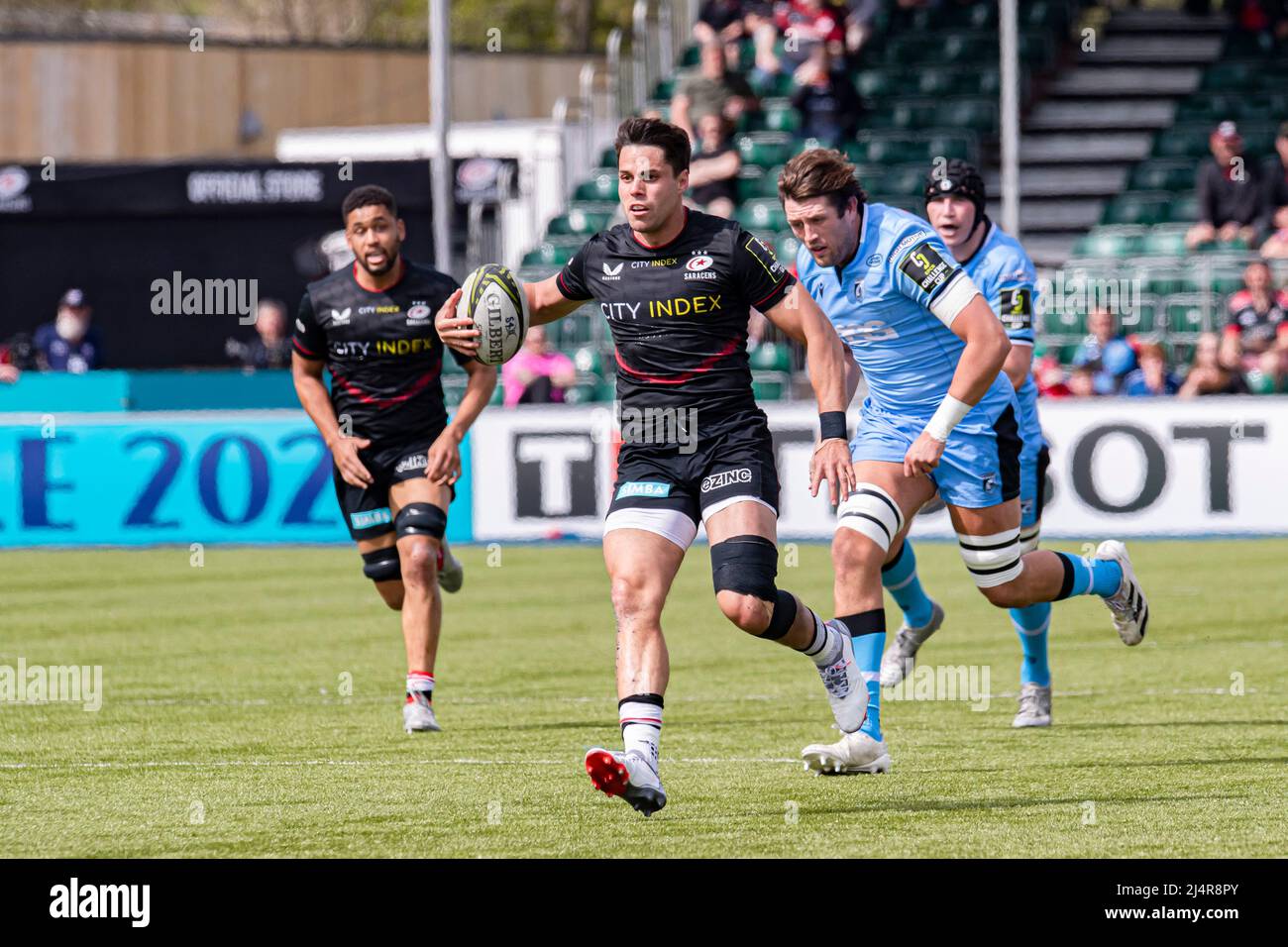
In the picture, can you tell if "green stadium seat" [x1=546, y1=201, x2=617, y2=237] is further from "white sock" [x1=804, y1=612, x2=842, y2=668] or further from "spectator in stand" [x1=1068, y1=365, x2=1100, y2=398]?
"white sock" [x1=804, y1=612, x2=842, y2=668]

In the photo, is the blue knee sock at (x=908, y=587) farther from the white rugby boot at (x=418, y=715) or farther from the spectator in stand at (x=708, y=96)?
the spectator in stand at (x=708, y=96)

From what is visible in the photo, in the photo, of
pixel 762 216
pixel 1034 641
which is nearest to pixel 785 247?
pixel 762 216

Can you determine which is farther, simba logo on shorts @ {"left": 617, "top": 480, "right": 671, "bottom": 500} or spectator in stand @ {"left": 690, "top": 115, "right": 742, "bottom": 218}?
spectator in stand @ {"left": 690, "top": 115, "right": 742, "bottom": 218}

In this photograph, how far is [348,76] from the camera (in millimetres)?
38469

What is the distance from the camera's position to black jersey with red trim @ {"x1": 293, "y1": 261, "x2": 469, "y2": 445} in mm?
10273

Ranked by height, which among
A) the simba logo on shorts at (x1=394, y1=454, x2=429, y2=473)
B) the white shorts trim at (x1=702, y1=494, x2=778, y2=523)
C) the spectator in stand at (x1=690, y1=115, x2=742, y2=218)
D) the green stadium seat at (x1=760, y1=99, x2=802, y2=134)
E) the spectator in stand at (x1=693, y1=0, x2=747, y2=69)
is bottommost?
the white shorts trim at (x1=702, y1=494, x2=778, y2=523)

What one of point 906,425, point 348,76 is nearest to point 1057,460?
point 906,425

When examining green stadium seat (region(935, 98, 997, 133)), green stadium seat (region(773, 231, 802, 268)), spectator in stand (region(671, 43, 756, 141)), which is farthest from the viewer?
green stadium seat (region(935, 98, 997, 133))

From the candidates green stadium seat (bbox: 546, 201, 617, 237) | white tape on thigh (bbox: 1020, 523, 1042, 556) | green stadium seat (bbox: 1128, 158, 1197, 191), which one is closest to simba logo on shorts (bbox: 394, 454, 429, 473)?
white tape on thigh (bbox: 1020, 523, 1042, 556)

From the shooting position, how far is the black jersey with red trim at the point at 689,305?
7789mm

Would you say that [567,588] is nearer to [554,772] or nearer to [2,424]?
[2,424]

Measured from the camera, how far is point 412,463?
10.3 meters

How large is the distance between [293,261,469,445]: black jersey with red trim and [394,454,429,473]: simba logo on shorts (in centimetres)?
10

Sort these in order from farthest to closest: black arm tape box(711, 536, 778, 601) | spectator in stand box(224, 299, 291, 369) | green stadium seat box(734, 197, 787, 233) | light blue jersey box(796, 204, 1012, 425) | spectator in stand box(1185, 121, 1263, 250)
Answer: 1. green stadium seat box(734, 197, 787, 233)
2. spectator in stand box(224, 299, 291, 369)
3. spectator in stand box(1185, 121, 1263, 250)
4. light blue jersey box(796, 204, 1012, 425)
5. black arm tape box(711, 536, 778, 601)
